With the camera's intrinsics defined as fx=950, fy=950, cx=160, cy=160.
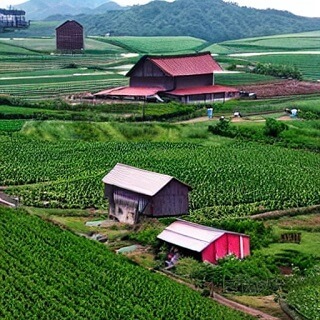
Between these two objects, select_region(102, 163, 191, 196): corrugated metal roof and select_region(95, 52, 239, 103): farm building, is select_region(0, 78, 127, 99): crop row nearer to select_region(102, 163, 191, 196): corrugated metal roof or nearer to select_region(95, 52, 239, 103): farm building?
select_region(95, 52, 239, 103): farm building

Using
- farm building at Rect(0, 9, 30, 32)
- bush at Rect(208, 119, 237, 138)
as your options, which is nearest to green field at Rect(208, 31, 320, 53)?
farm building at Rect(0, 9, 30, 32)

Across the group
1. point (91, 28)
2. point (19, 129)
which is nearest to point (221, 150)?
point (19, 129)

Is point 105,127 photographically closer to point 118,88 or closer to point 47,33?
A: point 118,88

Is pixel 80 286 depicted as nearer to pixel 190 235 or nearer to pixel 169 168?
pixel 190 235

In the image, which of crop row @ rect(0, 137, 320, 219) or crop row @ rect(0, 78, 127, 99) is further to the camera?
crop row @ rect(0, 78, 127, 99)

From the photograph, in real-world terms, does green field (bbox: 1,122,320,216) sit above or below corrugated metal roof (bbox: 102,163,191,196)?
below

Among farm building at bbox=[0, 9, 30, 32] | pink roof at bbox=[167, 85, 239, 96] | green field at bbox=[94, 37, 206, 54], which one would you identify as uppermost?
pink roof at bbox=[167, 85, 239, 96]

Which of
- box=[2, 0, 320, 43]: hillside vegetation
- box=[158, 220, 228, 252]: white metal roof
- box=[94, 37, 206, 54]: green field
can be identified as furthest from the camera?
box=[2, 0, 320, 43]: hillside vegetation

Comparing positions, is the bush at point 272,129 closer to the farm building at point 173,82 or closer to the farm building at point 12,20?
the farm building at point 173,82
